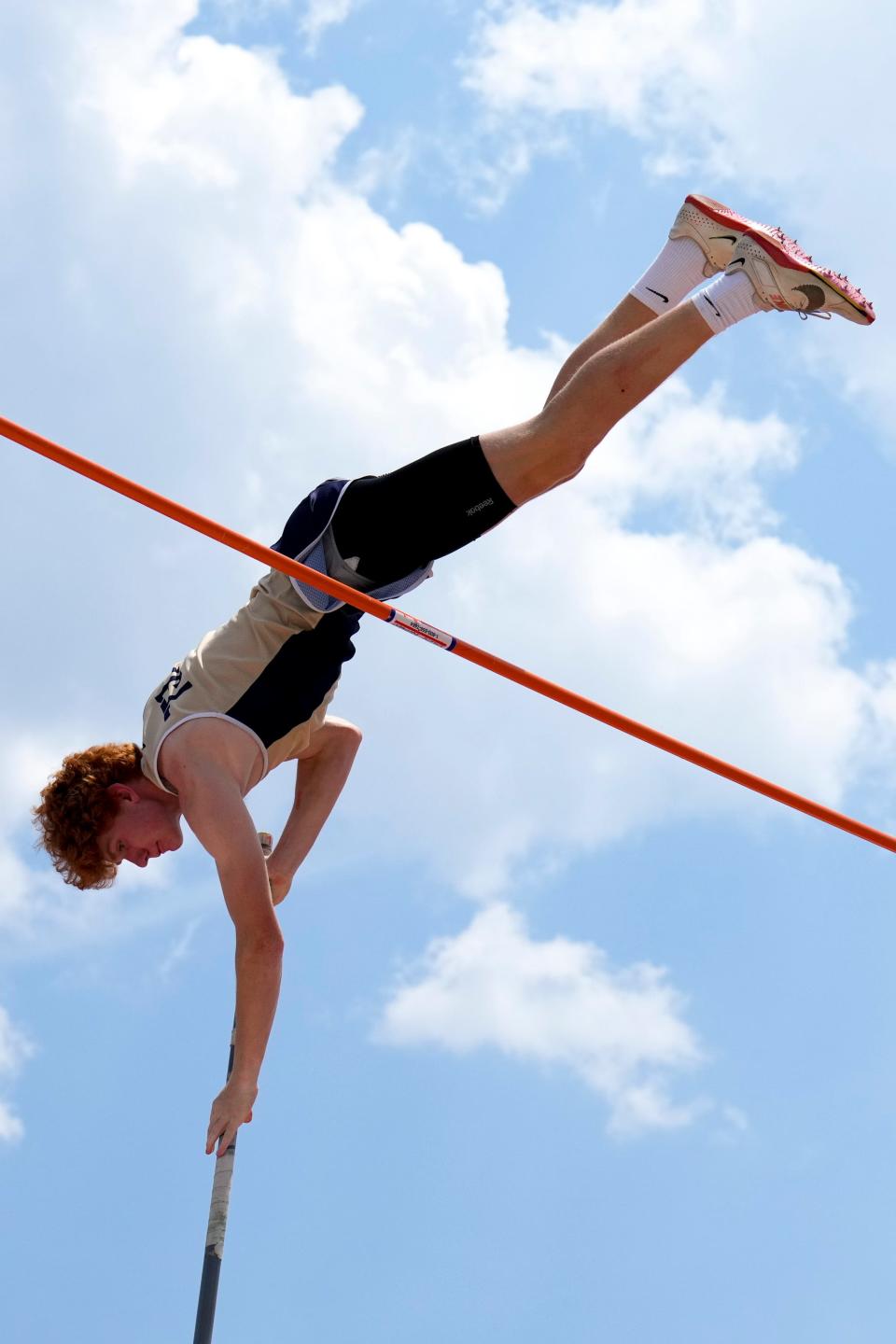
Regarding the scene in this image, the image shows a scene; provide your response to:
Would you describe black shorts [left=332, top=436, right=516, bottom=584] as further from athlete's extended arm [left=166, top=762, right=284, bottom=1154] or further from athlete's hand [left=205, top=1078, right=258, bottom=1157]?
athlete's hand [left=205, top=1078, right=258, bottom=1157]

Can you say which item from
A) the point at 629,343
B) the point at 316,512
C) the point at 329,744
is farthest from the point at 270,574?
the point at 629,343

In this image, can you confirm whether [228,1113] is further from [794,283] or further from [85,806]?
[794,283]

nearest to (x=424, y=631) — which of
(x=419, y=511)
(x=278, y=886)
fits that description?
(x=419, y=511)

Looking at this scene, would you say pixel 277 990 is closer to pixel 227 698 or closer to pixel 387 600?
pixel 227 698

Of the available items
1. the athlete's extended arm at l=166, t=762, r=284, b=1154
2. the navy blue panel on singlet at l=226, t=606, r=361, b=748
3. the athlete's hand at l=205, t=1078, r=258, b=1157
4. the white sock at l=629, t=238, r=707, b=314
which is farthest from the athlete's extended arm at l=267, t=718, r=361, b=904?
the white sock at l=629, t=238, r=707, b=314

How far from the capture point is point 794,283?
5215 millimetres

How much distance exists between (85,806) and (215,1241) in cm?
154

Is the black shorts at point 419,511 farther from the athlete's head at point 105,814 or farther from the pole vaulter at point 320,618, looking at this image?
the athlete's head at point 105,814

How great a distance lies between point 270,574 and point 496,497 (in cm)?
101

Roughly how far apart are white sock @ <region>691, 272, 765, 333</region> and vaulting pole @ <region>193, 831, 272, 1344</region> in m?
2.70

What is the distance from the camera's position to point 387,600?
19.2ft

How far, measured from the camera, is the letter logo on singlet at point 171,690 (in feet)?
18.9

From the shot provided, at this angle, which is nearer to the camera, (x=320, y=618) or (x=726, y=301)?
(x=726, y=301)

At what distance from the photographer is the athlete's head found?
591cm
